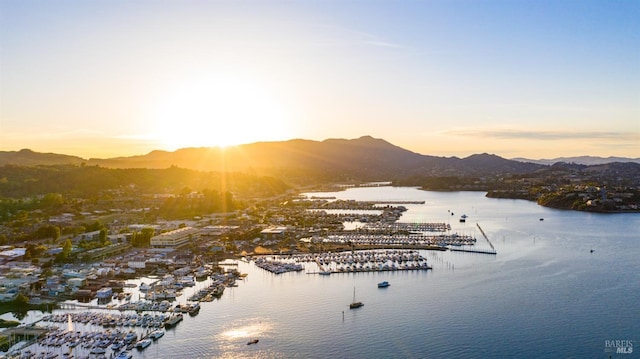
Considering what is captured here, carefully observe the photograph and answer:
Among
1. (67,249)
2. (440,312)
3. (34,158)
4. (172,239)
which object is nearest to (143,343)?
(440,312)

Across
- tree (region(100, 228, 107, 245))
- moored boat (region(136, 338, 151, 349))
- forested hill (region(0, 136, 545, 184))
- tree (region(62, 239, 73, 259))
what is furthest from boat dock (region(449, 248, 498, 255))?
forested hill (region(0, 136, 545, 184))

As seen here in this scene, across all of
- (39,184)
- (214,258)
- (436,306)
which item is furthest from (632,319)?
(39,184)

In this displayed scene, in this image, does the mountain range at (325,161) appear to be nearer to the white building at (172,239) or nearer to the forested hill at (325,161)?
the forested hill at (325,161)

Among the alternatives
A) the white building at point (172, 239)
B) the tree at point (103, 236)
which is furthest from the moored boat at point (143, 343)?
the tree at point (103, 236)

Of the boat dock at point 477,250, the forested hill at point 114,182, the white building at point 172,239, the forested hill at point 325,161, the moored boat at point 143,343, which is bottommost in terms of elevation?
the moored boat at point 143,343

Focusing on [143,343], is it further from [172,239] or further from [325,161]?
[325,161]
